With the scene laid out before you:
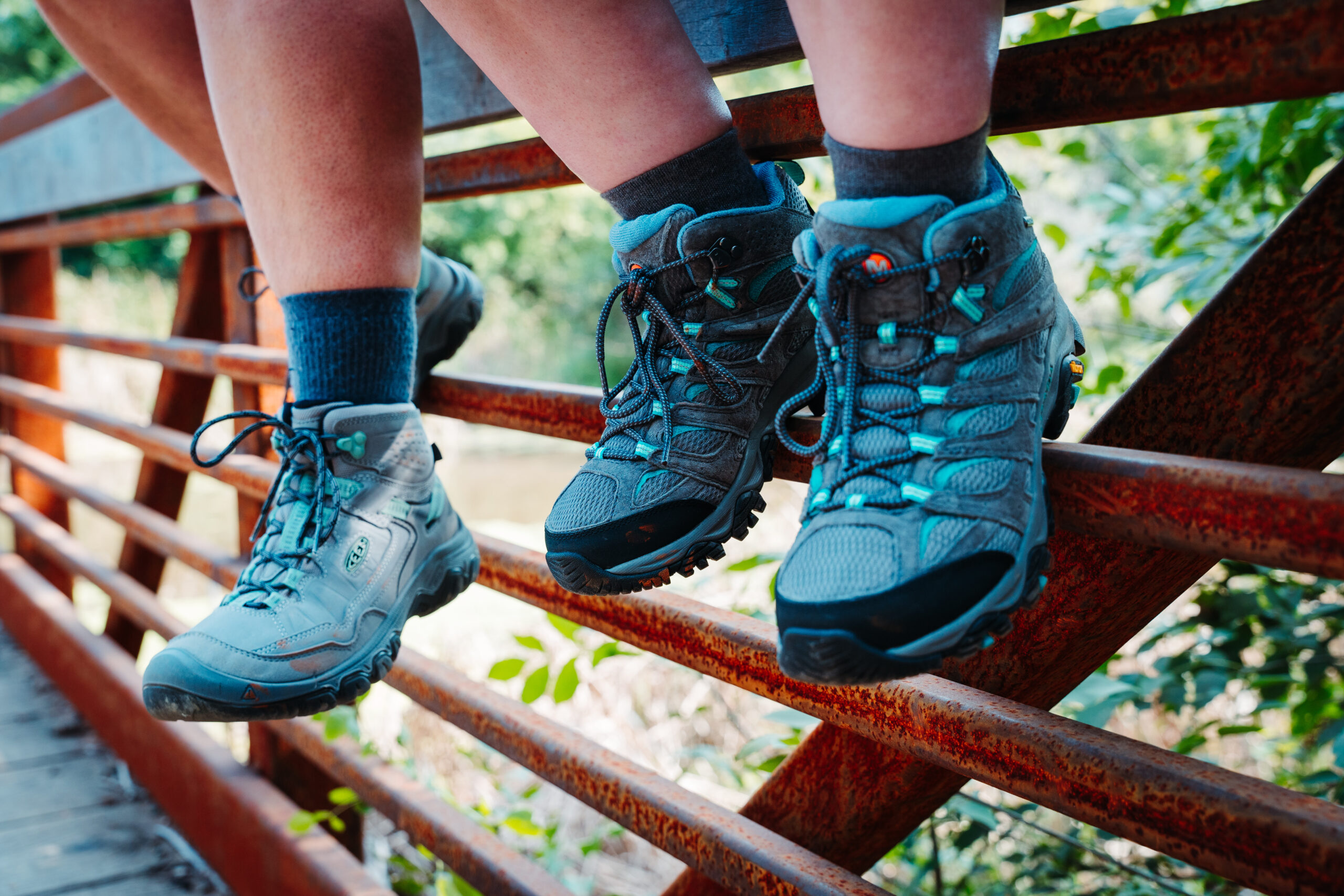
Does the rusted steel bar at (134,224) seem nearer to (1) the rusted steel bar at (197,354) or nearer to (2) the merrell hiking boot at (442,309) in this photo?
(1) the rusted steel bar at (197,354)

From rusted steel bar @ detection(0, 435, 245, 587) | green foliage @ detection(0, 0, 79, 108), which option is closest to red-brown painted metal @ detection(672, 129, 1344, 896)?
rusted steel bar @ detection(0, 435, 245, 587)

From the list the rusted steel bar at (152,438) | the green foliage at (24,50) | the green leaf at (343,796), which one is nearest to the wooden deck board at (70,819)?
the green leaf at (343,796)

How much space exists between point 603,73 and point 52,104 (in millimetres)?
2445

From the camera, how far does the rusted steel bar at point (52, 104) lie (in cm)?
222

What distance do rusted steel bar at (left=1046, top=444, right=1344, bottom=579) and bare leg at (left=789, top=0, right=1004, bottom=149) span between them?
0.72ft

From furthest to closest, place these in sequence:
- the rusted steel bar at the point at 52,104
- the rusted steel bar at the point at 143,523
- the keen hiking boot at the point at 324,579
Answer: the rusted steel bar at the point at 52,104 < the rusted steel bar at the point at 143,523 < the keen hiking boot at the point at 324,579

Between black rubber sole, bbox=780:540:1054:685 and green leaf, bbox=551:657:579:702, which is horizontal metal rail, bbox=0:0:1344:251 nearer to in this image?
black rubber sole, bbox=780:540:1054:685

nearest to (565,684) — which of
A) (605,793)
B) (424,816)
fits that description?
(605,793)

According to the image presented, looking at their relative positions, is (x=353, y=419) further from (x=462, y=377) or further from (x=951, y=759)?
(x=951, y=759)

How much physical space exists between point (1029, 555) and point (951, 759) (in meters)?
0.20

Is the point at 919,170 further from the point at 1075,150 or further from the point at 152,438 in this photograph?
the point at 152,438

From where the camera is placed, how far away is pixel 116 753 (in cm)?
210

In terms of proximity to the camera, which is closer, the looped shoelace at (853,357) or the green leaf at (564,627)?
the looped shoelace at (853,357)

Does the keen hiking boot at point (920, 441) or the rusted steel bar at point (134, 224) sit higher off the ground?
the rusted steel bar at point (134, 224)
